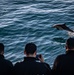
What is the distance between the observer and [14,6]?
25.0m

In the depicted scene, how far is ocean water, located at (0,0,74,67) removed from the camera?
52.7ft

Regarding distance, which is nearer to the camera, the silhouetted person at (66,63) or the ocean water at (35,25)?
the silhouetted person at (66,63)

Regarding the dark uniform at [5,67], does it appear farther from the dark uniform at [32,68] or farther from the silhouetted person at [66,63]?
the silhouetted person at [66,63]

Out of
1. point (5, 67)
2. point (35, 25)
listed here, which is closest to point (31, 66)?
point (5, 67)

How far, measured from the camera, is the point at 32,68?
311 inches

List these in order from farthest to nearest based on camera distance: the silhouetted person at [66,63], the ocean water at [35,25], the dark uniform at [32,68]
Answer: the ocean water at [35,25]
the silhouetted person at [66,63]
the dark uniform at [32,68]

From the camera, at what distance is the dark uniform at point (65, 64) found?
8141 mm

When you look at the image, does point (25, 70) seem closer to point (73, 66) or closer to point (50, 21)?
point (73, 66)

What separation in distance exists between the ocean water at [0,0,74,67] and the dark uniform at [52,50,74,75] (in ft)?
19.4

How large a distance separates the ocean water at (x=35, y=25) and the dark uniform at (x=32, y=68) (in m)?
6.14

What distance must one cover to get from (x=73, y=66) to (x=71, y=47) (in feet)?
1.62

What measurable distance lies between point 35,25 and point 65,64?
1215cm

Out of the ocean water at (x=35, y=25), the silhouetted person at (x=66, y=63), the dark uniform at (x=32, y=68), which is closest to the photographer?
the dark uniform at (x=32, y=68)

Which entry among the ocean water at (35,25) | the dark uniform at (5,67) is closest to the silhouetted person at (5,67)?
the dark uniform at (5,67)
